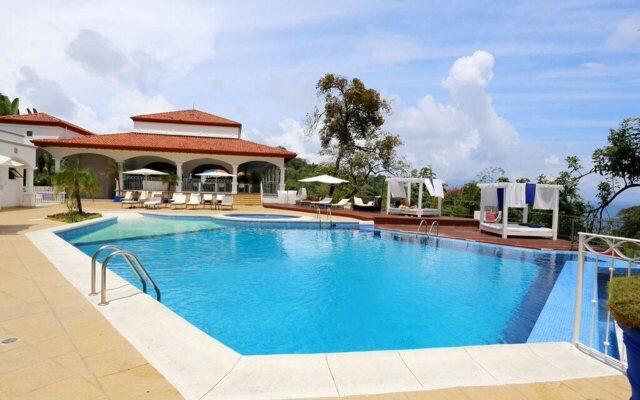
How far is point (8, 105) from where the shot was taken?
3638 cm

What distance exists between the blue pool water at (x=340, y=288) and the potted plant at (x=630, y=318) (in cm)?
300

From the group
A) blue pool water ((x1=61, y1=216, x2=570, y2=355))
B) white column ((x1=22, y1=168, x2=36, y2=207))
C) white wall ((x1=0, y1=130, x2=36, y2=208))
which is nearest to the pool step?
white column ((x1=22, y1=168, x2=36, y2=207))

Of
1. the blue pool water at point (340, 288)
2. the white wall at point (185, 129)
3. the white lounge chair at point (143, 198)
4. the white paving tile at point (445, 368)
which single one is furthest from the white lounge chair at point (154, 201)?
the white paving tile at point (445, 368)

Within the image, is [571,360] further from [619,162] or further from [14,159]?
[14,159]

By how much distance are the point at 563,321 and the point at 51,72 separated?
62.7 feet

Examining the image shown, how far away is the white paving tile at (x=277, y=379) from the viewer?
2.66 meters

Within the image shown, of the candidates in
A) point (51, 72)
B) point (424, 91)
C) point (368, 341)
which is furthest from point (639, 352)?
point (51, 72)

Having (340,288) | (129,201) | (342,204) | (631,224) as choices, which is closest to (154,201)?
(129,201)

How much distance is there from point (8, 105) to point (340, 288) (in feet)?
144

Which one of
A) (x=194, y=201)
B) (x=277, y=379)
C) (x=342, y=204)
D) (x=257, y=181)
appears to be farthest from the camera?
(x=257, y=181)

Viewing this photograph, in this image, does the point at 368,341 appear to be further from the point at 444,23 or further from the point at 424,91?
the point at 424,91

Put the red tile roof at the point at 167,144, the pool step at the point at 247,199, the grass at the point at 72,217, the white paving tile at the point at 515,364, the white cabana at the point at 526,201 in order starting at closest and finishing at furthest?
the white paving tile at the point at 515,364
the grass at the point at 72,217
the white cabana at the point at 526,201
the red tile roof at the point at 167,144
the pool step at the point at 247,199

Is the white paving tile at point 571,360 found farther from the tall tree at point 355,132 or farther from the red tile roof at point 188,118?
the red tile roof at point 188,118

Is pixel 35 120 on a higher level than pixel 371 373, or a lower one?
higher
